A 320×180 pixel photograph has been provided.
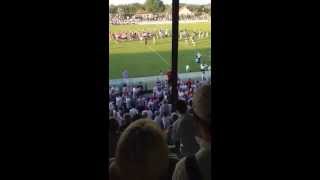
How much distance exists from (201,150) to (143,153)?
181mm

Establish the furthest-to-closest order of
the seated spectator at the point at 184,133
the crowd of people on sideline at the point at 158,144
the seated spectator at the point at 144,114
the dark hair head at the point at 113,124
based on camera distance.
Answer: the seated spectator at the point at 144,114 → the seated spectator at the point at 184,133 → the crowd of people on sideline at the point at 158,144 → the dark hair head at the point at 113,124

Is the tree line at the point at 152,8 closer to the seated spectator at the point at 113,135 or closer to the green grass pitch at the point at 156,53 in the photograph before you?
the green grass pitch at the point at 156,53

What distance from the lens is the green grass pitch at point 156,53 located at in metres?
1.72

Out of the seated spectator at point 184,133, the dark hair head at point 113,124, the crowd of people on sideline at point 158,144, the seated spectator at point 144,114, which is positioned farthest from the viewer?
the seated spectator at point 144,114

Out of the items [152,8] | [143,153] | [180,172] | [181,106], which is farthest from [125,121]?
[152,8]

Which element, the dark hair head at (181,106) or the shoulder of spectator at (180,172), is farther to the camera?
the dark hair head at (181,106)

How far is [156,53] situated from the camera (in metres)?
2.14

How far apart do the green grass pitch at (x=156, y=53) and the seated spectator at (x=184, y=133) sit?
0.17 metres

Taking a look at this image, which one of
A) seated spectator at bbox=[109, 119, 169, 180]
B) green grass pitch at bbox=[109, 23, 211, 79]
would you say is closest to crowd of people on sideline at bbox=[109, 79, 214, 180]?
seated spectator at bbox=[109, 119, 169, 180]

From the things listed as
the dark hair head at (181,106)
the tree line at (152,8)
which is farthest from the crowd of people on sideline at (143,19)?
the dark hair head at (181,106)
